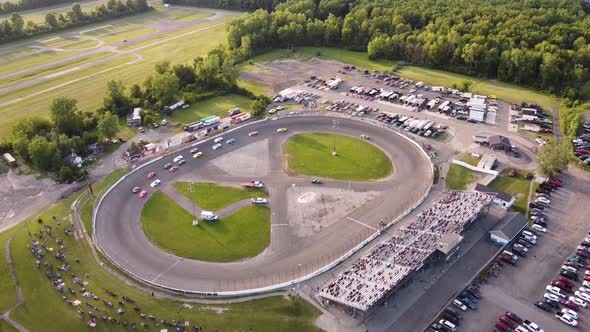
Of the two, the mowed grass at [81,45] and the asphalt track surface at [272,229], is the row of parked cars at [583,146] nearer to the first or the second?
the asphalt track surface at [272,229]

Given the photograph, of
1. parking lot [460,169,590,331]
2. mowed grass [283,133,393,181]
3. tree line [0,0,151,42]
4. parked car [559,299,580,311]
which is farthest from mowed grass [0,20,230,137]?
parked car [559,299,580,311]

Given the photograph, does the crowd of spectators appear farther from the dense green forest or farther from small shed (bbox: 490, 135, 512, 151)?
the dense green forest

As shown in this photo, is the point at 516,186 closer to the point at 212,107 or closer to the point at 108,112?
the point at 212,107

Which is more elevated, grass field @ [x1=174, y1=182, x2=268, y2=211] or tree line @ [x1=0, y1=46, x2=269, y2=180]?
tree line @ [x1=0, y1=46, x2=269, y2=180]

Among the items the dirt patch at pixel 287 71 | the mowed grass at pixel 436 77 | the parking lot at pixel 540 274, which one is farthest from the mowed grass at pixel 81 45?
the parking lot at pixel 540 274

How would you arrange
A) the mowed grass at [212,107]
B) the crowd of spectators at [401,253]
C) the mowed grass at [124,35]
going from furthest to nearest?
the mowed grass at [124,35] → the mowed grass at [212,107] → the crowd of spectators at [401,253]

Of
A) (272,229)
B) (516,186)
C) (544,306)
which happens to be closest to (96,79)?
(272,229)

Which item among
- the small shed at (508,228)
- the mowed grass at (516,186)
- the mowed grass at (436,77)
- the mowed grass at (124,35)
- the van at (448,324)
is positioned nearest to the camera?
the van at (448,324)
